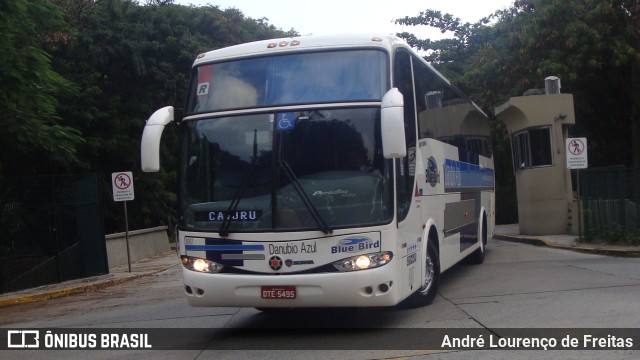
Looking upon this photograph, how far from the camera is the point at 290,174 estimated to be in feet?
26.6

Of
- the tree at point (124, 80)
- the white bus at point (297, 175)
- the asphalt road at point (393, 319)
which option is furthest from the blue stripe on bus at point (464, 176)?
the tree at point (124, 80)

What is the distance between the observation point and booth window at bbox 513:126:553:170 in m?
22.7

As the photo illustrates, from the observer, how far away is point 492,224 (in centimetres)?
1850

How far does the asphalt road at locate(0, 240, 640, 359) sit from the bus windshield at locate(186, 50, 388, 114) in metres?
2.86

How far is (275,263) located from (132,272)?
13042 millimetres

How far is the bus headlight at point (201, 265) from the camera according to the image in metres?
8.28

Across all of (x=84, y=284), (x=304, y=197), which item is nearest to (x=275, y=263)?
(x=304, y=197)

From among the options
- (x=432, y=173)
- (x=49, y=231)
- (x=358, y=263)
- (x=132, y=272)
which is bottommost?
(x=132, y=272)

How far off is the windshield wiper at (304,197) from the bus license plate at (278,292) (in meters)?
0.78

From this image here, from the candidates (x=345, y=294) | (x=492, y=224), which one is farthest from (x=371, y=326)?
(x=492, y=224)

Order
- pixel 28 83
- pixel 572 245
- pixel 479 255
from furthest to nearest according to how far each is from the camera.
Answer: pixel 572 245, pixel 479 255, pixel 28 83

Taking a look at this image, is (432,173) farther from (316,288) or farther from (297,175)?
(316,288)

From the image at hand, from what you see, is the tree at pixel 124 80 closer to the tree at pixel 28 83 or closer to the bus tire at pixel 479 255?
the tree at pixel 28 83

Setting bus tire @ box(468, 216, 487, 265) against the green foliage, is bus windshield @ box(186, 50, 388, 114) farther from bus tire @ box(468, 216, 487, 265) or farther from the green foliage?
the green foliage
